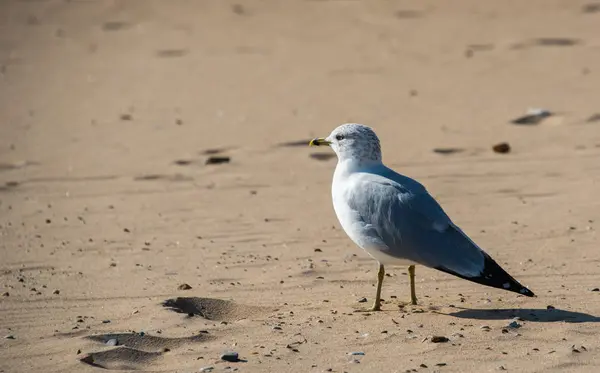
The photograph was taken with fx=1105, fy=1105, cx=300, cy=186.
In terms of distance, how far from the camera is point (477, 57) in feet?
46.6

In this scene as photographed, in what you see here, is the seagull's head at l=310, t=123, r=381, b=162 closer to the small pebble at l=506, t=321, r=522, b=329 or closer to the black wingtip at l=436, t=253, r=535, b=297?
the black wingtip at l=436, t=253, r=535, b=297

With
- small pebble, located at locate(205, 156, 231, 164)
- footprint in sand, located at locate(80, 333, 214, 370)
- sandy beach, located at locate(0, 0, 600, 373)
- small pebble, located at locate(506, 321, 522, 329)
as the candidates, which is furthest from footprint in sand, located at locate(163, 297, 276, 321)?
small pebble, located at locate(205, 156, 231, 164)

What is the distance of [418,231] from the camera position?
5.71 metres

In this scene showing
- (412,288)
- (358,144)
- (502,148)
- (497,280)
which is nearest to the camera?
(497,280)

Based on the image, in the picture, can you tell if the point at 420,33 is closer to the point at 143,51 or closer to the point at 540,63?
the point at 540,63

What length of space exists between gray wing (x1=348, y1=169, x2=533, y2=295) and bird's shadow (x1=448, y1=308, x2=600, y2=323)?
23 centimetres

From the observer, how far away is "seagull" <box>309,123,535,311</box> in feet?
18.3

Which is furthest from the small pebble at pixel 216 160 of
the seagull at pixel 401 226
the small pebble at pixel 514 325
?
the small pebble at pixel 514 325

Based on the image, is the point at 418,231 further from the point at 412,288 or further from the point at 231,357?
the point at 231,357

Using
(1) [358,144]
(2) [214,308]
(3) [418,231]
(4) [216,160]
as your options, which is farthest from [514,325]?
(4) [216,160]

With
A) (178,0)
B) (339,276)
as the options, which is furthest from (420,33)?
(339,276)

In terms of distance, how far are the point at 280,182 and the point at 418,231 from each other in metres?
3.66

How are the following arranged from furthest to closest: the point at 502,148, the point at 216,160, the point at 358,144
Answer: the point at 216,160
the point at 502,148
the point at 358,144

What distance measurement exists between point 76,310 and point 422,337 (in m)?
2.00
